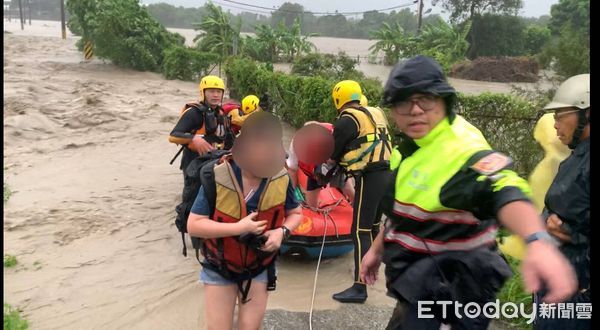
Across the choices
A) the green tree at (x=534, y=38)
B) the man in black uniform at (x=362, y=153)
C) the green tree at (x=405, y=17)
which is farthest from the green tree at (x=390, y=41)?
the green tree at (x=405, y=17)

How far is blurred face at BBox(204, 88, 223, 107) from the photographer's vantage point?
548cm

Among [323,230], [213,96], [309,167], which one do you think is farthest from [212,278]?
[213,96]

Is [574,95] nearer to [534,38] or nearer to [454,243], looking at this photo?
[454,243]

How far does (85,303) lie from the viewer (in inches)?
188

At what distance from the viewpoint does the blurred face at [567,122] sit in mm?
2438

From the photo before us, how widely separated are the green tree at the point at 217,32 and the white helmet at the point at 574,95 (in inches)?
1212

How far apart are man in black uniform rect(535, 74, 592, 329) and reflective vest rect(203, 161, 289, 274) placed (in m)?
1.31

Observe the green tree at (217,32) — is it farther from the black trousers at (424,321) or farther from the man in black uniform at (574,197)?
the black trousers at (424,321)

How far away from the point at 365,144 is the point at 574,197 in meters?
1.98

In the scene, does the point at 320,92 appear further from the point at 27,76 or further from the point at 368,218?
the point at 27,76

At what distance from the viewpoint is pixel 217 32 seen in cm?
3312

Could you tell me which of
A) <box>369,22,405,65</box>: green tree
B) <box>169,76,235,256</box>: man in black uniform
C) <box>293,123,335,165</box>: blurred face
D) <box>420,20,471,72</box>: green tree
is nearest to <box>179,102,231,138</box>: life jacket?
<box>169,76,235,256</box>: man in black uniform

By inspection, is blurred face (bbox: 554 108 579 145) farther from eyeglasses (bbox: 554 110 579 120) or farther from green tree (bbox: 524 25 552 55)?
green tree (bbox: 524 25 552 55)

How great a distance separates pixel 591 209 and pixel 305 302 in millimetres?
2891
